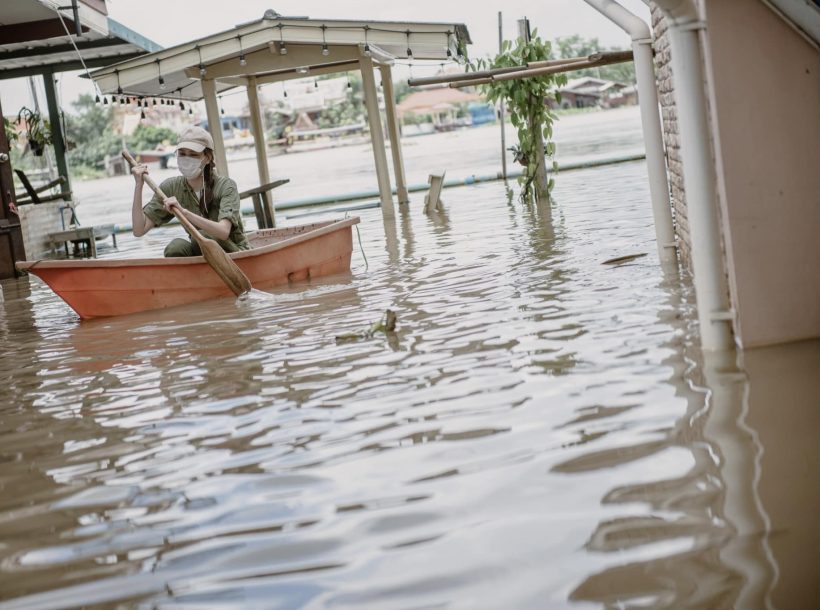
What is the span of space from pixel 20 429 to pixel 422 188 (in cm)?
1852

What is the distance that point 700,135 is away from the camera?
4.75 m

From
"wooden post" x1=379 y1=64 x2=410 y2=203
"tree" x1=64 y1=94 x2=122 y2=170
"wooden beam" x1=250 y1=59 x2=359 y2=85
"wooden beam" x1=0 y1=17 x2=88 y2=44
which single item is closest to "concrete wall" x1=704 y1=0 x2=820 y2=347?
"wooden beam" x1=0 y1=17 x2=88 y2=44

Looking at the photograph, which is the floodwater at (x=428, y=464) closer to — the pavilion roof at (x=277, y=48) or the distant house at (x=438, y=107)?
the pavilion roof at (x=277, y=48)

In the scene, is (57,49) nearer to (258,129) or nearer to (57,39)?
(57,39)

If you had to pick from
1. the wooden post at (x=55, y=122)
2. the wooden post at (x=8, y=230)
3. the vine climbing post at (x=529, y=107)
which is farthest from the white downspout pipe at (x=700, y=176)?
the wooden post at (x=55, y=122)

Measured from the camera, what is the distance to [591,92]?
2665 inches

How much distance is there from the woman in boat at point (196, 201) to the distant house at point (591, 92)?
59678 mm

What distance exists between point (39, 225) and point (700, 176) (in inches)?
535

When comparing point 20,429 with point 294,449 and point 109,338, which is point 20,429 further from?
point 109,338

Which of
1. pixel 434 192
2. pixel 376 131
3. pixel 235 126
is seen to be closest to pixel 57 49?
pixel 376 131

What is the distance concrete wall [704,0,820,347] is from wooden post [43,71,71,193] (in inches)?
658

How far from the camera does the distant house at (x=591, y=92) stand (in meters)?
68.1

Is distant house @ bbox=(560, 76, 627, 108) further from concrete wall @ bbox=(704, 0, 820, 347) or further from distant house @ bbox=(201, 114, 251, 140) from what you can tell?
concrete wall @ bbox=(704, 0, 820, 347)

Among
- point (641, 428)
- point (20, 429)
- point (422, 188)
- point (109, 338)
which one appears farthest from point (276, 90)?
point (641, 428)
